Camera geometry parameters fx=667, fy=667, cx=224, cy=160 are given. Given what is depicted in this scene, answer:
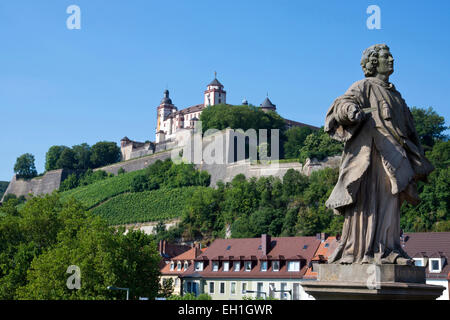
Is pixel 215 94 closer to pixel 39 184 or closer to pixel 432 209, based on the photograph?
pixel 39 184

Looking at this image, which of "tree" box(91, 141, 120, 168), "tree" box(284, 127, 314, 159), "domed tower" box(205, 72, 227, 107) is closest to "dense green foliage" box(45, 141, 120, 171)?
"tree" box(91, 141, 120, 168)

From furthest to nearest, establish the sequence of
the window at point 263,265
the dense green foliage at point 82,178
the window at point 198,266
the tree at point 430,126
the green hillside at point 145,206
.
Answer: the dense green foliage at point 82,178
the green hillside at point 145,206
the tree at point 430,126
the window at point 198,266
the window at point 263,265

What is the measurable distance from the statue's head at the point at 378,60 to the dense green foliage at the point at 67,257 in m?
33.2

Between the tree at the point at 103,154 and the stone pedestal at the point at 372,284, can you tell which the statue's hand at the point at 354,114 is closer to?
the stone pedestal at the point at 372,284

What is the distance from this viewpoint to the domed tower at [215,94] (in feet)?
→ 505

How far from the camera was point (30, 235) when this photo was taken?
151 feet

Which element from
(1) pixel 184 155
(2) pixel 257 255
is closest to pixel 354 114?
(2) pixel 257 255

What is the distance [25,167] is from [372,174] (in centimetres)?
16046

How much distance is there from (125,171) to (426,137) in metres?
68.9

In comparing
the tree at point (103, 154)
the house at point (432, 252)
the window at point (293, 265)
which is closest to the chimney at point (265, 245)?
the window at point (293, 265)

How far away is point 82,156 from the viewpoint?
154250mm

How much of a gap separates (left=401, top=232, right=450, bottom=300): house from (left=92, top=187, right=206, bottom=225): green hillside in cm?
6123
